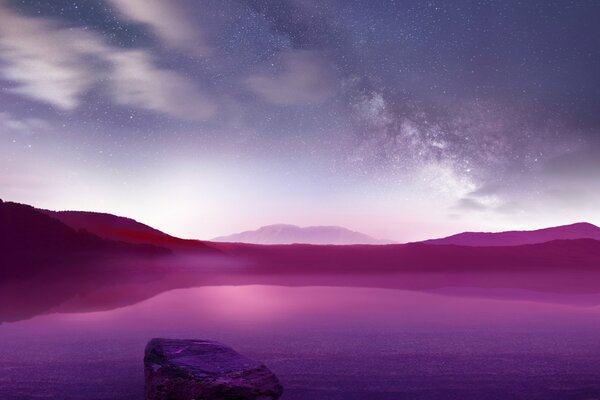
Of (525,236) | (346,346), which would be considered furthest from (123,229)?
(525,236)

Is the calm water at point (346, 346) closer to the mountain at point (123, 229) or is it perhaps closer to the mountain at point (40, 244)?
the mountain at point (40, 244)

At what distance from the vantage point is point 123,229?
267 feet

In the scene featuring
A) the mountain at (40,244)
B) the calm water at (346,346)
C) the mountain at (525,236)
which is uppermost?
the mountain at (525,236)

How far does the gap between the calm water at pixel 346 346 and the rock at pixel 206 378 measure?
51 cm

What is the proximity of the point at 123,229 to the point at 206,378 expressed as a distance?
80.5m

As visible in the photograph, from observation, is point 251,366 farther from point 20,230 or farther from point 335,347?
point 20,230

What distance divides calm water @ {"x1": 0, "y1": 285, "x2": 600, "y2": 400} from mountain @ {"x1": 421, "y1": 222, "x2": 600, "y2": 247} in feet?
438

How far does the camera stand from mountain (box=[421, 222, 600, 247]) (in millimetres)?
145500

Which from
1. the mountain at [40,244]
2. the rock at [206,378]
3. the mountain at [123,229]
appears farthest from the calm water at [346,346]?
the mountain at [123,229]

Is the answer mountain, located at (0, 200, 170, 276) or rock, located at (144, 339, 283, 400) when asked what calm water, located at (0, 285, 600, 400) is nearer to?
rock, located at (144, 339, 283, 400)

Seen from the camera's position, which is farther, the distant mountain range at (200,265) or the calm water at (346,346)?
the distant mountain range at (200,265)

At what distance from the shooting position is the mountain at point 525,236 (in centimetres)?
14550

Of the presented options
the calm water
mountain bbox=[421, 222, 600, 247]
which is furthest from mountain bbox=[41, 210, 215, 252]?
mountain bbox=[421, 222, 600, 247]

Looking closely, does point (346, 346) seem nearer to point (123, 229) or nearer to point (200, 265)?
point (200, 265)
